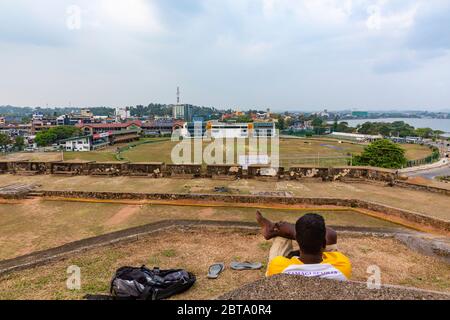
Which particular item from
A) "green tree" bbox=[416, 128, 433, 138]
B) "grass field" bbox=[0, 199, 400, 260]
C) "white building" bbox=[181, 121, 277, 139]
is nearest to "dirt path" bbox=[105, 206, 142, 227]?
"grass field" bbox=[0, 199, 400, 260]

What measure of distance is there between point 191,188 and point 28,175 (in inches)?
263

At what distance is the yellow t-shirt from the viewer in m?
2.52

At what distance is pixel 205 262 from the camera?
16.4 ft

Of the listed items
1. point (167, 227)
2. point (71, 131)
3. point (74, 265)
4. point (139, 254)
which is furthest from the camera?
point (71, 131)

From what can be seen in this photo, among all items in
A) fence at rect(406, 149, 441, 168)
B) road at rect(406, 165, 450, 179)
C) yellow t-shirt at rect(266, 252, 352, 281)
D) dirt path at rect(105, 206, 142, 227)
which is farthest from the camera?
fence at rect(406, 149, 441, 168)

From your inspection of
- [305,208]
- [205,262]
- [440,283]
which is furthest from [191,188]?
[440,283]

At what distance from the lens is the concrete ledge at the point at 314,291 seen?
226cm

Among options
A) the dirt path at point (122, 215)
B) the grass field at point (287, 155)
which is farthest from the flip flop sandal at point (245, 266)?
the grass field at point (287, 155)

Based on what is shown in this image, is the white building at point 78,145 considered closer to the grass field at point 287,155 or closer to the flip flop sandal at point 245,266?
the grass field at point 287,155

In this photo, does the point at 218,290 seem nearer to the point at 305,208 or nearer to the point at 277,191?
the point at 305,208

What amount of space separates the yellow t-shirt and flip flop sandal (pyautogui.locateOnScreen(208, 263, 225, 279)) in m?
1.98

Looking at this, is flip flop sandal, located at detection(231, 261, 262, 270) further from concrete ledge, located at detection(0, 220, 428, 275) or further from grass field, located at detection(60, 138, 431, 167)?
grass field, located at detection(60, 138, 431, 167)

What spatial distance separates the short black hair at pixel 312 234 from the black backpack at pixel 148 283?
6.83ft

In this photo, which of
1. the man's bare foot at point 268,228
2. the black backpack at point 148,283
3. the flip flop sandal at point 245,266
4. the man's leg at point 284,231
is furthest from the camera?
the flip flop sandal at point 245,266
